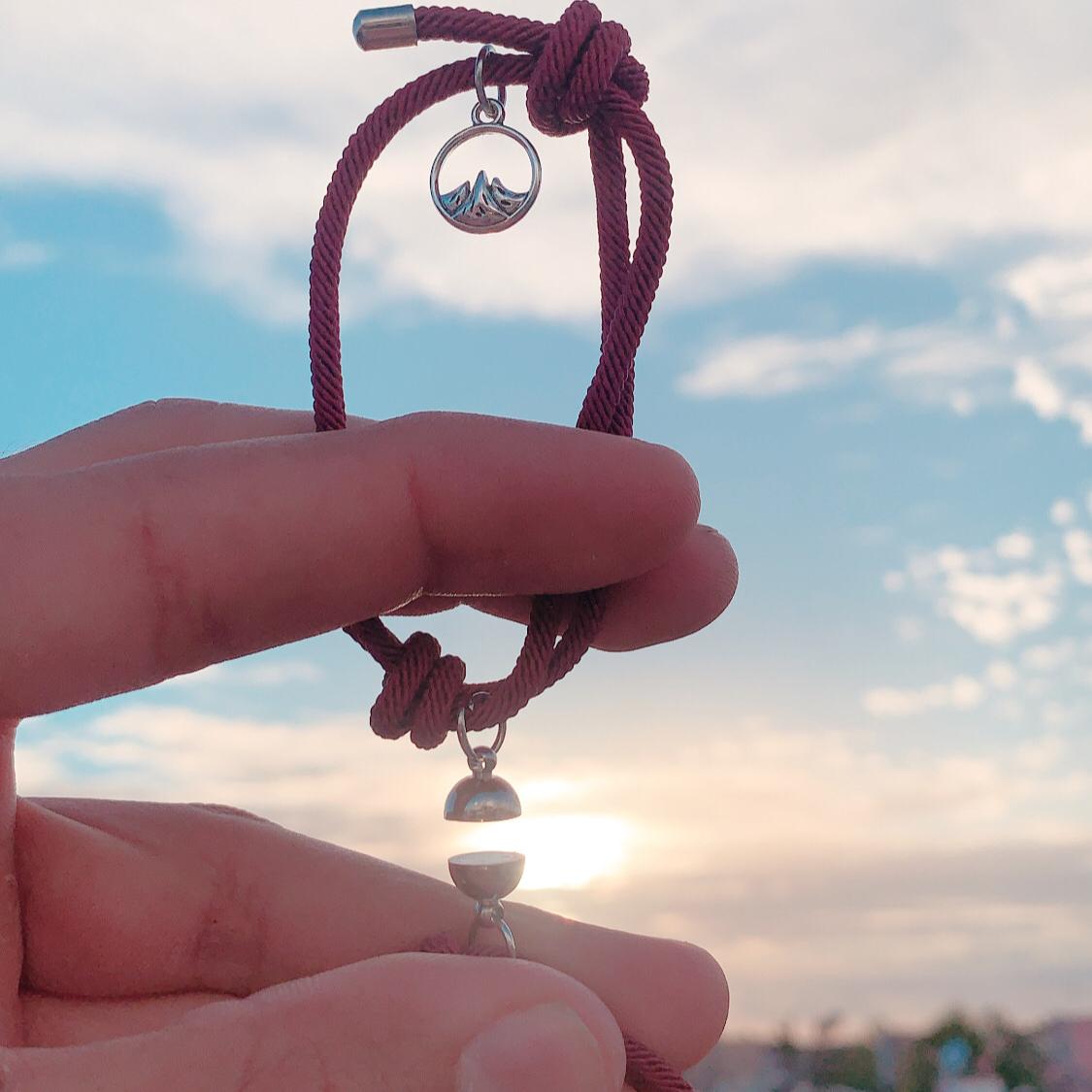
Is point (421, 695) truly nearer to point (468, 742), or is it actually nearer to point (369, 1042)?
point (468, 742)

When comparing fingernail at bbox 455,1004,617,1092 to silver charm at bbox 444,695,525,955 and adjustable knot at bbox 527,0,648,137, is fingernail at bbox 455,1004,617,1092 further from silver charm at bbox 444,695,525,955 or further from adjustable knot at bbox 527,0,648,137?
adjustable knot at bbox 527,0,648,137

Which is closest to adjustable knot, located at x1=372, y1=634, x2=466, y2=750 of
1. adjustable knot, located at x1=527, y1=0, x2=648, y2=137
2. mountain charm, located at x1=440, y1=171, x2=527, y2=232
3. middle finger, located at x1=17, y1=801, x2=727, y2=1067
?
middle finger, located at x1=17, y1=801, x2=727, y2=1067

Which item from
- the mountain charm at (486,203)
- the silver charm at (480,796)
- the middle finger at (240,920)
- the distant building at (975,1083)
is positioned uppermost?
the mountain charm at (486,203)

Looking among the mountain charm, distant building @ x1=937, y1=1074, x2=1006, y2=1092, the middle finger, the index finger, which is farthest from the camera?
distant building @ x1=937, y1=1074, x2=1006, y2=1092

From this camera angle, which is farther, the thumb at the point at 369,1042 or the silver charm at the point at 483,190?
the silver charm at the point at 483,190

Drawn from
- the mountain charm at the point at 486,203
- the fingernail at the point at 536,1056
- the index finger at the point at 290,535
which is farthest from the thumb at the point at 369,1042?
the mountain charm at the point at 486,203

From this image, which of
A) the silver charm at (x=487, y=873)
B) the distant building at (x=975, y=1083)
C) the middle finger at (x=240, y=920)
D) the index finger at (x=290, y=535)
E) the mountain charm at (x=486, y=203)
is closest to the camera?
the index finger at (x=290, y=535)

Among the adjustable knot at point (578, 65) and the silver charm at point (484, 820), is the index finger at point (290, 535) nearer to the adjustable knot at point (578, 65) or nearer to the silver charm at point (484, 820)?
the silver charm at point (484, 820)

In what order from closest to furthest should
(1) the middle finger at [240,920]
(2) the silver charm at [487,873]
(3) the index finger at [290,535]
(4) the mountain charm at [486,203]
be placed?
(3) the index finger at [290,535] < (2) the silver charm at [487,873] < (4) the mountain charm at [486,203] < (1) the middle finger at [240,920]
